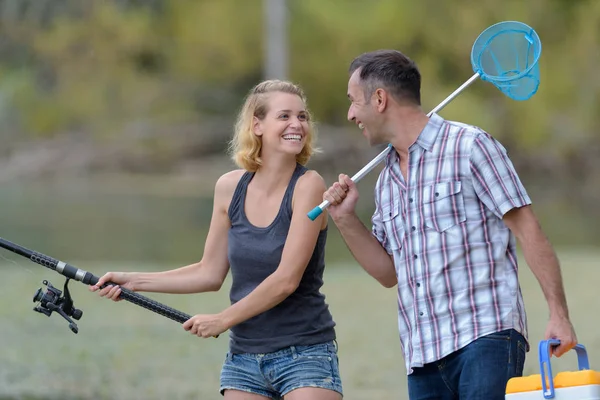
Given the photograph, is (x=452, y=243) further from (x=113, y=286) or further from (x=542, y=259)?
(x=113, y=286)

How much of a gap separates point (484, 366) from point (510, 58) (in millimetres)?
1113

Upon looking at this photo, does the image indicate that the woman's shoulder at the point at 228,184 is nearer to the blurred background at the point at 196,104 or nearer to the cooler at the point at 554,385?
the cooler at the point at 554,385

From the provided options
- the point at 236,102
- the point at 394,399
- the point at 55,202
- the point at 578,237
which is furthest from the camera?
the point at 236,102

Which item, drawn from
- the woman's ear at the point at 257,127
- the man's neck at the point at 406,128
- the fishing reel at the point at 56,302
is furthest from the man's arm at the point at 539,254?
the fishing reel at the point at 56,302

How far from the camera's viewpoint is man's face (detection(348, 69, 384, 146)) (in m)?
3.72

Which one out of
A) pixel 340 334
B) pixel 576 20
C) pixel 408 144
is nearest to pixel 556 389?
pixel 408 144

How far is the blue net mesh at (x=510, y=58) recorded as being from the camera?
392cm

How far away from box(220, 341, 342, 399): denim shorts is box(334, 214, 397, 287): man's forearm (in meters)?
0.31

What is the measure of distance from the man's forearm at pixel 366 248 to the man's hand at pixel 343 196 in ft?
0.06

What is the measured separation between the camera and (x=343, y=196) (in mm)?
3771

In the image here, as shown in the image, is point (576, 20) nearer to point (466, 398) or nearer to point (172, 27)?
point (172, 27)

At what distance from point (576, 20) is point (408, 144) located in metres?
28.6

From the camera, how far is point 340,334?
395 inches

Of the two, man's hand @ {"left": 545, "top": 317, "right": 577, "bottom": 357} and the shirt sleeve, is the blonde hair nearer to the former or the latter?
the shirt sleeve
